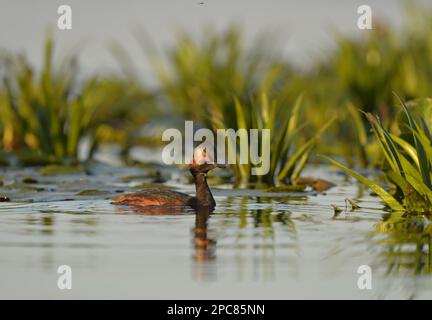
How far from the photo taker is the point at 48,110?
47.2 feet

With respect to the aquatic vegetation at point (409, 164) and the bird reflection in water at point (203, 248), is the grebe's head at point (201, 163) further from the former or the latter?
the aquatic vegetation at point (409, 164)

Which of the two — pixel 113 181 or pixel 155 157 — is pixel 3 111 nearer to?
pixel 155 157

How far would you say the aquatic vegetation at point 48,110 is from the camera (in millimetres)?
14312

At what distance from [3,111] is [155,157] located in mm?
3029

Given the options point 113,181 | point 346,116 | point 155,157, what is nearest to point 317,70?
point 346,116

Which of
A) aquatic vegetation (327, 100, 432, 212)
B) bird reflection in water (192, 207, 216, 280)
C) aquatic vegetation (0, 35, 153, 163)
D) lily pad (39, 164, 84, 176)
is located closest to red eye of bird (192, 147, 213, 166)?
bird reflection in water (192, 207, 216, 280)

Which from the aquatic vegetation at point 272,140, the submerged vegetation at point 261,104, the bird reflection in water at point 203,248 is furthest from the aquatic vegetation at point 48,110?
the bird reflection in water at point 203,248

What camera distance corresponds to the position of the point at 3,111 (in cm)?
1552

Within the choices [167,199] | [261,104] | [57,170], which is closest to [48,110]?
[57,170]

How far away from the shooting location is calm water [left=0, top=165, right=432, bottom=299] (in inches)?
230

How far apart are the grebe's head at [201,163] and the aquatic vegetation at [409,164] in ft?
4.94

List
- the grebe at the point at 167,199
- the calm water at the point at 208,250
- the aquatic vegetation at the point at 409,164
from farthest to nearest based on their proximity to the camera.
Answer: the grebe at the point at 167,199, the aquatic vegetation at the point at 409,164, the calm water at the point at 208,250

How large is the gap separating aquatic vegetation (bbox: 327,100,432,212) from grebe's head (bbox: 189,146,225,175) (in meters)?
1.50

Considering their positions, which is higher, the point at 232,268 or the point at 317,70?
the point at 317,70
